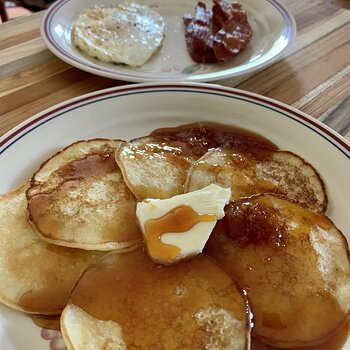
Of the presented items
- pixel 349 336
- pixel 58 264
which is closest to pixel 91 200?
pixel 58 264

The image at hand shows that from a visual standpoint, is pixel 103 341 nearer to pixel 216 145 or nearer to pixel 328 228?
pixel 328 228

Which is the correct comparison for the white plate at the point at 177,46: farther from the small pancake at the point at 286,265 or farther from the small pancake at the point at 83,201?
the small pancake at the point at 286,265

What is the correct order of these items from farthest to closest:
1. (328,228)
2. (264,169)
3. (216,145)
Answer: (216,145)
(264,169)
(328,228)

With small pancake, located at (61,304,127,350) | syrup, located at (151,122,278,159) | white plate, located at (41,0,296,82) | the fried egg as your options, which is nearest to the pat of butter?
small pancake, located at (61,304,127,350)

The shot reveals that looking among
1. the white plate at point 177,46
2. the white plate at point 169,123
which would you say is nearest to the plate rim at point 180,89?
the white plate at point 169,123

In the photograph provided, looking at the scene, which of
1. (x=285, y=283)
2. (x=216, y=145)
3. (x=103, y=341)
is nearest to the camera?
(x=103, y=341)

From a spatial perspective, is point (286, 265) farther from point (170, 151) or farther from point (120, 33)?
point (120, 33)

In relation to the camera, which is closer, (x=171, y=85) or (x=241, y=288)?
(x=241, y=288)

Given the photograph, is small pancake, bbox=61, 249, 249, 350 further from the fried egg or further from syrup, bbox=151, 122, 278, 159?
the fried egg
